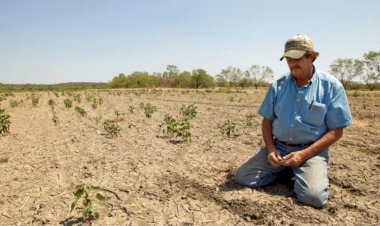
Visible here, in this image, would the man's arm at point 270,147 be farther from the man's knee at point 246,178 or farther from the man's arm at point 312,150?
the man's knee at point 246,178

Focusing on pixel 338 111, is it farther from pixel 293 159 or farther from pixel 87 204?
pixel 87 204

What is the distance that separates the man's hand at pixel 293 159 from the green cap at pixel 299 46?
3.18 ft

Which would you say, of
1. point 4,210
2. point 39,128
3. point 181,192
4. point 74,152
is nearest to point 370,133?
point 181,192

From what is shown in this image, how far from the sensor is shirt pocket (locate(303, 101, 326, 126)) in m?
3.39

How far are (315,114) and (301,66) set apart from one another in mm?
509

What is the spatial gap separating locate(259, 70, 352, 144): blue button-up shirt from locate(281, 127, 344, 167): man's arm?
0.27 feet

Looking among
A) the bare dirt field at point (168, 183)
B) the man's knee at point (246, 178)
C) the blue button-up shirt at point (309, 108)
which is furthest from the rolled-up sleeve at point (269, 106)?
the bare dirt field at point (168, 183)

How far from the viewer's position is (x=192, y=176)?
4262mm

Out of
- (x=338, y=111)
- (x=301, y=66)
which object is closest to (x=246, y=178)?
(x=338, y=111)

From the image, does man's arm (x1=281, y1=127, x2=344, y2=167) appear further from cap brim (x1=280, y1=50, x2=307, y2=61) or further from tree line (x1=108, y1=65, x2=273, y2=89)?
tree line (x1=108, y1=65, x2=273, y2=89)

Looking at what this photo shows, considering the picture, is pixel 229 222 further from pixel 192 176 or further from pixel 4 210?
pixel 4 210

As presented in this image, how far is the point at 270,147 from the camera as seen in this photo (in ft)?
12.0

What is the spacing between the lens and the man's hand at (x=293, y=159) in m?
3.36

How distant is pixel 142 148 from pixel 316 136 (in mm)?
3297
